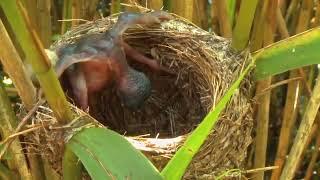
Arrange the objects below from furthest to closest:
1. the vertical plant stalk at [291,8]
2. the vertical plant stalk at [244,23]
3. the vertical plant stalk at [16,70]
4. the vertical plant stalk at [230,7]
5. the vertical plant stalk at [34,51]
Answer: the vertical plant stalk at [291,8] → the vertical plant stalk at [230,7] → the vertical plant stalk at [244,23] → the vertical plant stalk at [16,70] → the vertical plant stalk at [34,51]

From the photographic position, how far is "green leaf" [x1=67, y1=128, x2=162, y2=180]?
0.53 metres

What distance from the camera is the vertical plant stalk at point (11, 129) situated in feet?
2.59

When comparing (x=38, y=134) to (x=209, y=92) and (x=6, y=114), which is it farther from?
(x=209, y=92)

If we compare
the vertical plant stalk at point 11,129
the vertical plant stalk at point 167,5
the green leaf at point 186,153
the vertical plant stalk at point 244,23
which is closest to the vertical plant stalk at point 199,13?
the vertical plant stalk at point 167,5

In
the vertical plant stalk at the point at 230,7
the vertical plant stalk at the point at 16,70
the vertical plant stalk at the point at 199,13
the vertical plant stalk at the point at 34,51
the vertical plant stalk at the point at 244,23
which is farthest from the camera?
the vertical plant stalk at the point at 199,13

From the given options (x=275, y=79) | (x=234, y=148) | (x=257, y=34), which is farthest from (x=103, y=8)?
(x=234, y=148)

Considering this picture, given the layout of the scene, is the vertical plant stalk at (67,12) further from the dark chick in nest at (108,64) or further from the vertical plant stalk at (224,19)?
the vertical plant stalk at (224,19)

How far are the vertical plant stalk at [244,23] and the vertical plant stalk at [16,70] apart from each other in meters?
0.23

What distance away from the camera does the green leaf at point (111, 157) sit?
527 mm

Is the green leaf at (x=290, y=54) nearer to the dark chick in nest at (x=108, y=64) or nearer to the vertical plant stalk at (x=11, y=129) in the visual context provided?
the dark chick in nest at (x=108, y=64)

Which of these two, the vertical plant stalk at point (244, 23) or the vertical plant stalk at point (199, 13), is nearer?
the vertical plant stalk at point (244, 23)

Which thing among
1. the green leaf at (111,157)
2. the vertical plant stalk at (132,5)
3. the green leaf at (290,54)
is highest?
the vertical plant stalk at (132,5)

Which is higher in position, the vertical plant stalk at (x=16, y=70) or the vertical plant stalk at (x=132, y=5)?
the vertical plant stalk at (x=132, y=5)

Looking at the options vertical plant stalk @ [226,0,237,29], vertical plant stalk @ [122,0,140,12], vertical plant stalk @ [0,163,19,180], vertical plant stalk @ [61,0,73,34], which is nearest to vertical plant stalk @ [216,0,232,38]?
vertical plant stalk @ [226,0,237,29]
